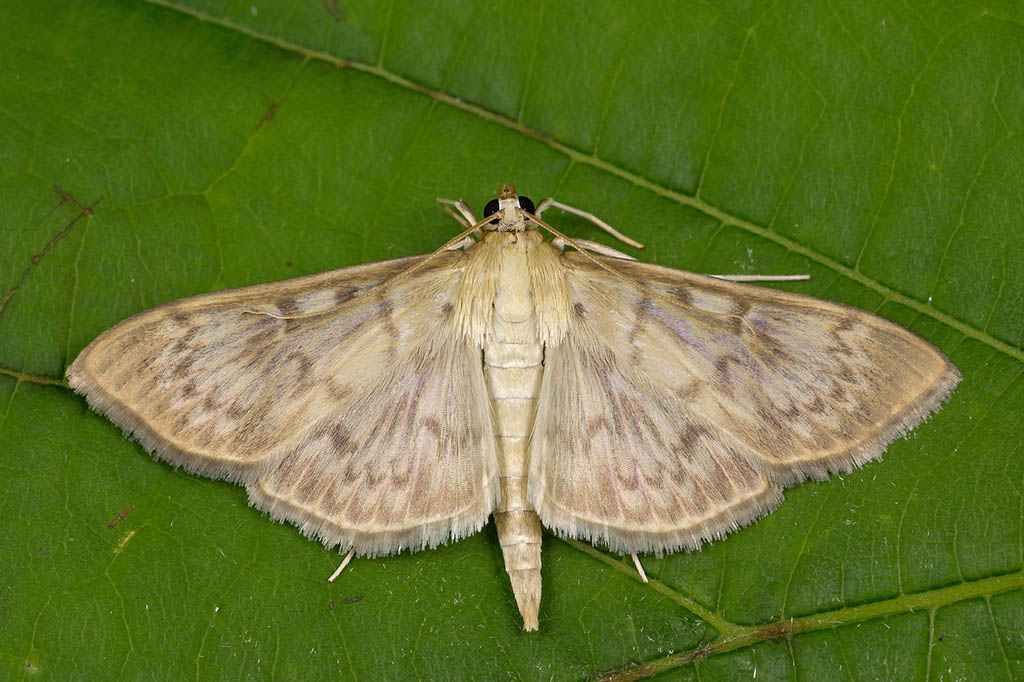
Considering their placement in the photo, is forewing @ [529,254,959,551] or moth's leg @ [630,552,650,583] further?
moth's leg @ [630,552,650,583]

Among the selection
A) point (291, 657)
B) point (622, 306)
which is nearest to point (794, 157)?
point (622, 306)

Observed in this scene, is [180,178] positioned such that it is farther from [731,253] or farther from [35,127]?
[731,253]

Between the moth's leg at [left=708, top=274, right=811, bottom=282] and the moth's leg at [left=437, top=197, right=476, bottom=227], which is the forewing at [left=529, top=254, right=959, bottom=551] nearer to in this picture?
the moth's leg at [left=708, top=274, right=811, bottom=282]

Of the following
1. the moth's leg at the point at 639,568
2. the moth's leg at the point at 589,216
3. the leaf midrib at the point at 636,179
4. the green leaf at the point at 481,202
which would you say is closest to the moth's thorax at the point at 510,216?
the moth's leg at the point at 589,216

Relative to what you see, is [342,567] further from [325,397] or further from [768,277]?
[768,277]

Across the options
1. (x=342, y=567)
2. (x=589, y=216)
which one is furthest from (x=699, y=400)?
(x=342, y=567)

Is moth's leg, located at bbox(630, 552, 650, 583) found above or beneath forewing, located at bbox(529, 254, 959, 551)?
beneath

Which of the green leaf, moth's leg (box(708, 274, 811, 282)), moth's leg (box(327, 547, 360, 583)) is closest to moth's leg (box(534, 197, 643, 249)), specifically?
the green leaf
